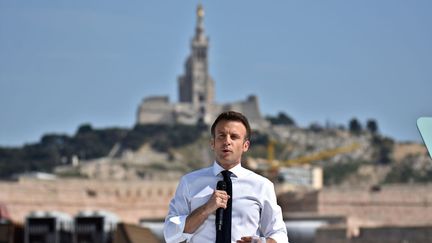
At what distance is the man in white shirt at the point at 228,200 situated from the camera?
6.86 metres

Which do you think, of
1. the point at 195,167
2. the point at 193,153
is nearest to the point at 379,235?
the point at 195,167

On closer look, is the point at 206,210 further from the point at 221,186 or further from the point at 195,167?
the point at 195,167

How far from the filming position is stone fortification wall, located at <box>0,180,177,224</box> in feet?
316

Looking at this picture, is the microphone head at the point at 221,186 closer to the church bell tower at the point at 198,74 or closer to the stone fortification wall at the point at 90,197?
the stone fortification wall at the point at 90,197

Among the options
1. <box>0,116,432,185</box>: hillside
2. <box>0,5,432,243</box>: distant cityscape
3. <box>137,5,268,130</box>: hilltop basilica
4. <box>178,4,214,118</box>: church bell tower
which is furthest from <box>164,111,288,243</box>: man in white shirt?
<box>178,4,214,118</box>: church bell tower

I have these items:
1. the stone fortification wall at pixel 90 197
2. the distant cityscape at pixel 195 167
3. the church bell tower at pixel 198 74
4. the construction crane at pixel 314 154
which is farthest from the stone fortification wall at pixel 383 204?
the church bell tower at pixel 198 74

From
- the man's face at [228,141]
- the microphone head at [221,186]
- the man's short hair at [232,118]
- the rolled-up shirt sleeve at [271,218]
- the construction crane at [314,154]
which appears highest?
the construction crane at [314,154]

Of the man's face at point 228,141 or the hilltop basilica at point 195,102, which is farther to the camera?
the hilltop basilica at point 195,102

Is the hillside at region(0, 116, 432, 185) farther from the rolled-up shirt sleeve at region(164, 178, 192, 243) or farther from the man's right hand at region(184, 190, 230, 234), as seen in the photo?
the man's right hand at region(184, 190, 230, 234)

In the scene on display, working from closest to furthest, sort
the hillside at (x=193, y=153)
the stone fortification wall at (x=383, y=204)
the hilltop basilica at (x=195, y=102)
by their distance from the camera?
the stone fortification wall at (x=383, y=204) → the hillside at (x=193, y=153) → the hilltop basilica at (x=195, y=102)

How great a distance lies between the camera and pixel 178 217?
22.7ft

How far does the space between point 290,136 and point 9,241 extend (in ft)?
386

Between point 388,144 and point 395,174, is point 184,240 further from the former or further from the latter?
point 388,144

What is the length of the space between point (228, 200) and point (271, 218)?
18 cm
